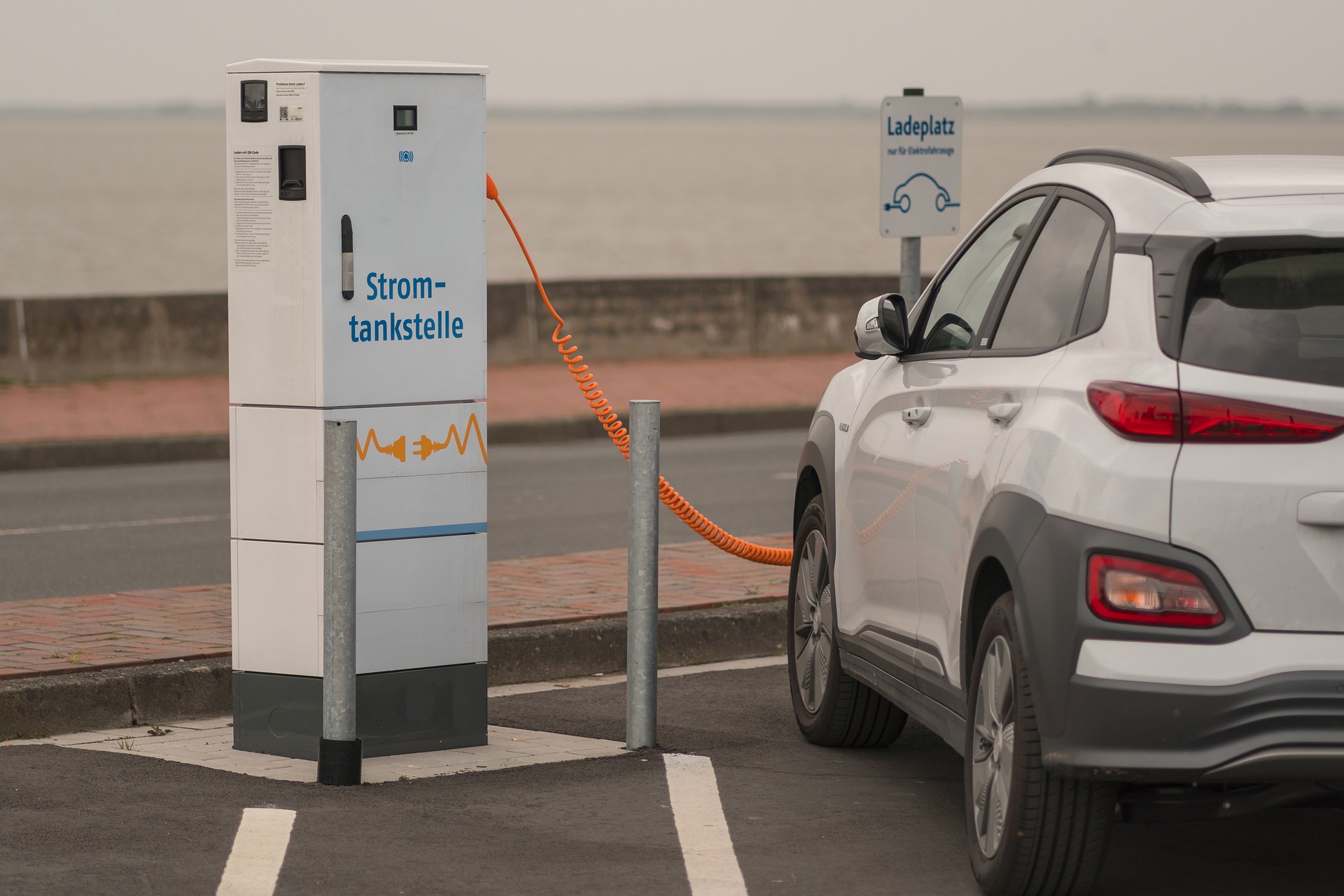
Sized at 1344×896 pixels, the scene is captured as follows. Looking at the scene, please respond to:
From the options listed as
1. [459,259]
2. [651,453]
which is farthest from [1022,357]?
[459,259]

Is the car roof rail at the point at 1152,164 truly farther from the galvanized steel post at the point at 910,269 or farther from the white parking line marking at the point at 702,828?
the galvanized steel post at the point at 910,269

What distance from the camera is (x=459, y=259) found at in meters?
6.16

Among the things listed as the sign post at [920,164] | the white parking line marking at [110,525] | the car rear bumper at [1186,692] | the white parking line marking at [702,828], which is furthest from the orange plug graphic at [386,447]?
the white parking line marking at [110,525]

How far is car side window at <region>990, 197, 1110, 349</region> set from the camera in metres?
4.64

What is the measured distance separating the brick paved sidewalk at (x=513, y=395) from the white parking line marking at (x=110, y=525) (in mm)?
4194

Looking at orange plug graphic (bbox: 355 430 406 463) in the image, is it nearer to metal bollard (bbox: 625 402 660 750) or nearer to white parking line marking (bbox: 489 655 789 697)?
metal bollard (bbox: 625 402 660 750)

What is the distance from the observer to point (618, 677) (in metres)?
7.57

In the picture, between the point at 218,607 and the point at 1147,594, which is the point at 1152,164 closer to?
the point at 1147,594

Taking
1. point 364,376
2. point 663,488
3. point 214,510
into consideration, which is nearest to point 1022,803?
point 364,376

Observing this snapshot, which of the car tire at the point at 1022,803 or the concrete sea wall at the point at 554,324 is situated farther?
the concrete sea wall at the point at 554,324

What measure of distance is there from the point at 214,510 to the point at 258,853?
8400 millimetres

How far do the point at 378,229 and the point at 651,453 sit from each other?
1118 millimetres

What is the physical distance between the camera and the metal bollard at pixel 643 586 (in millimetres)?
6172

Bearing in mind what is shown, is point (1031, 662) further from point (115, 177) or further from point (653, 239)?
point (115, 177)
